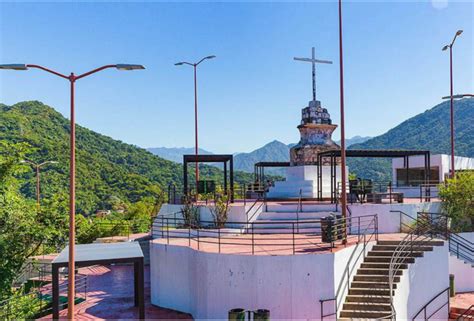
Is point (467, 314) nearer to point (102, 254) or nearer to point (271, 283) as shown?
point (271, 283)

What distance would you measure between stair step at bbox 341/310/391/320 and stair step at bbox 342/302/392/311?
0.63 feet

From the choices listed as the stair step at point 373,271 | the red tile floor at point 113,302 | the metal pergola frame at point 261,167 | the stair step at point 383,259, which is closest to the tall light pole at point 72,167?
the red tile floor at point 113,302

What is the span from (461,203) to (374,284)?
935 centimetres

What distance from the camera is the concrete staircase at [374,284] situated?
11938 millimetres

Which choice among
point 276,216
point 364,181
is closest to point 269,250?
point 276,216

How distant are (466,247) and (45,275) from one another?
21.7 m

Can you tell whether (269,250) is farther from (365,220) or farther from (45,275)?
(45,275)

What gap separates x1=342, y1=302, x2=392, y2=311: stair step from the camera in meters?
11.9

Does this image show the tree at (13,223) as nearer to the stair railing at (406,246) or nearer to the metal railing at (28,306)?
the metal railing at (28,306)

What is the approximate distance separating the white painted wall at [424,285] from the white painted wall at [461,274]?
2604mm

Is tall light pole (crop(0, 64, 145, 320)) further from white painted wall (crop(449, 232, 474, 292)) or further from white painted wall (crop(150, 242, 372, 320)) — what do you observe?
white painted wall (crop(449, 232, 474, 292))

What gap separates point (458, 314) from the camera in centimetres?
1488

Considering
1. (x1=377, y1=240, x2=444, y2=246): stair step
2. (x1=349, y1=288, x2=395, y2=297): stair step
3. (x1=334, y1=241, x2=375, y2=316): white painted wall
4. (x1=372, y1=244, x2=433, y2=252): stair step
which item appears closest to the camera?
(x1=334, y1=241, x2=375, y2=316): white painted wall

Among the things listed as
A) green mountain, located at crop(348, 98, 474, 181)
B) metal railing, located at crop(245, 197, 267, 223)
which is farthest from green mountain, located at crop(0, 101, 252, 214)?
green mountain, located at crop(348, 98, 474, 181)
